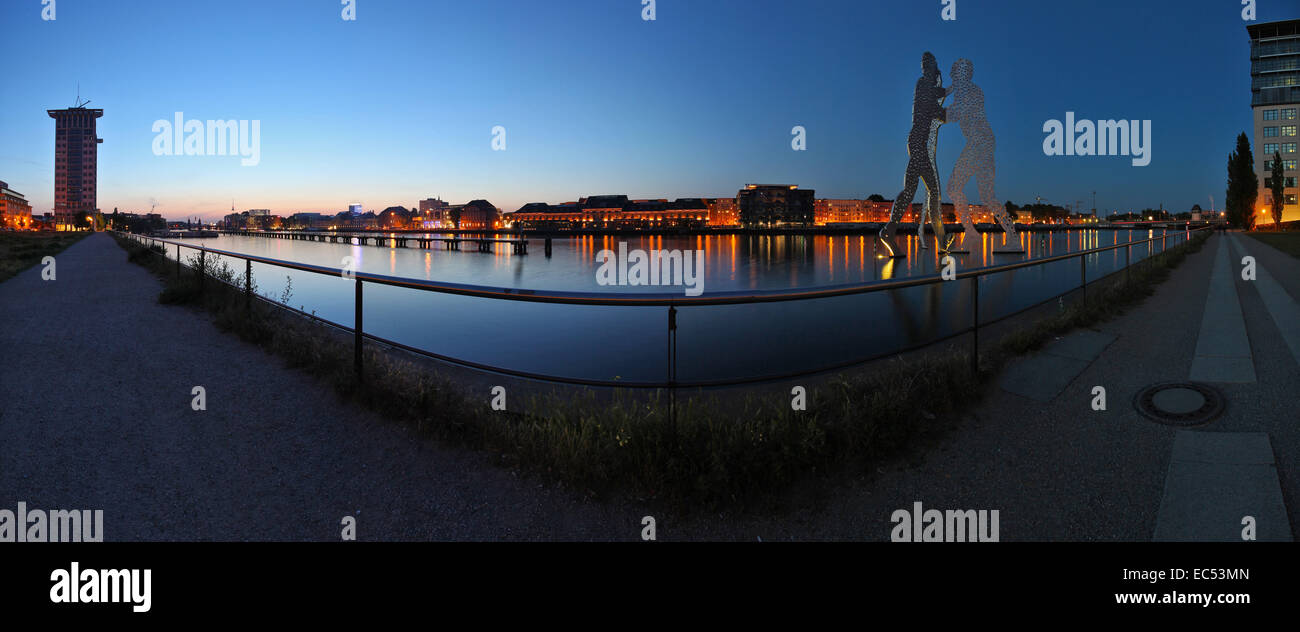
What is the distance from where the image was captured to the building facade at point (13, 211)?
136 metres

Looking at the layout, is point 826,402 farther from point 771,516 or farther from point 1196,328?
point 1196,328

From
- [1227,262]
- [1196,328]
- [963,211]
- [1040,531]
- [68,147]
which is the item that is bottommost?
[1040,531]

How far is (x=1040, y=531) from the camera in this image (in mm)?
3359

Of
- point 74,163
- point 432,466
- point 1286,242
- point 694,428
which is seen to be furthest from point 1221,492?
point 74,163

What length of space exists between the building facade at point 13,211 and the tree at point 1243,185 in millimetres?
218599

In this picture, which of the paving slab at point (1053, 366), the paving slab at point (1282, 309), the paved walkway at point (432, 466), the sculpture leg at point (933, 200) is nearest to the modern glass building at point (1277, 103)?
the sculpture leg at point (933, 200)

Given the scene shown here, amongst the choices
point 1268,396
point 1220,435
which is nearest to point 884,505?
point 1220,435

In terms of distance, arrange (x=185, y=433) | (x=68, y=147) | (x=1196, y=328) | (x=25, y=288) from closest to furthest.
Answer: (x=185, y=433) < (x=1196, y=328) < (x=25, y=288) < (x=68, y=147)

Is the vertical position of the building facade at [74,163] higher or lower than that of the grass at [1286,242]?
higher

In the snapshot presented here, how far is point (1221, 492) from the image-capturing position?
363cm

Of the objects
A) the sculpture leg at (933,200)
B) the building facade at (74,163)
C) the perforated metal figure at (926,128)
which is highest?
the building facade at (74,163)

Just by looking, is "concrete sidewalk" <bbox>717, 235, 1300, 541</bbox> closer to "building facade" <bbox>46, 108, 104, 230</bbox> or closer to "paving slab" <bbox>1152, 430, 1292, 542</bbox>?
"paving slab" <bbox>1152, 430, 1292, 542</bbox>

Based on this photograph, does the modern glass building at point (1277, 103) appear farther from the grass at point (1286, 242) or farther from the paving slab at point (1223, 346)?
the paving slab at point (1223, 346)

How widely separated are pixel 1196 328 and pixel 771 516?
28.0ft
